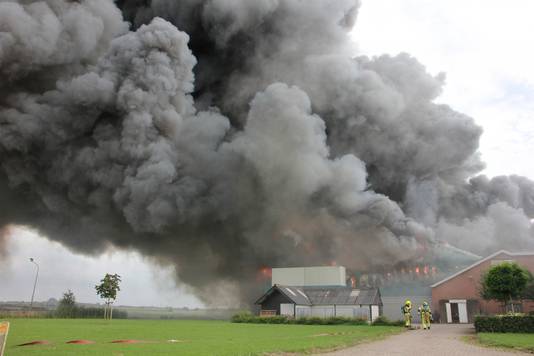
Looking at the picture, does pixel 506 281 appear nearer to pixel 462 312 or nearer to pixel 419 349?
pixel 462 312

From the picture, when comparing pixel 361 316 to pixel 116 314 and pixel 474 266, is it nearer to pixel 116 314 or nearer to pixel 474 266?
pixel 474 266

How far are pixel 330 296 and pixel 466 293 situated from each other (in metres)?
13.5

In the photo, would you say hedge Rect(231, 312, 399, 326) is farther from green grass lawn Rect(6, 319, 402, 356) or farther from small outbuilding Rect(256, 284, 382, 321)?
green grass lawn Rect(6, 319, 402, 356)

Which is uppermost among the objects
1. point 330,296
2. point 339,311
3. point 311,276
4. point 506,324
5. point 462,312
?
point 311,276

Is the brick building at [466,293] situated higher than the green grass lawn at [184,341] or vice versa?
the brick building at [466,293]

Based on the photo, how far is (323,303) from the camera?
43688mm

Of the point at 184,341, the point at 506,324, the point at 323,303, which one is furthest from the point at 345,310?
the point at 184,341

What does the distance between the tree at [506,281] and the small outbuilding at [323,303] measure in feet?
44.2

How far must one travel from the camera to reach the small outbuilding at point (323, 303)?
135 feet

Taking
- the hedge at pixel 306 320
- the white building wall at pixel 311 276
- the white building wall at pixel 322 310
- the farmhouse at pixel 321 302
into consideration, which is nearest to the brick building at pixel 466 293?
the farmhouse at pixel 321 302

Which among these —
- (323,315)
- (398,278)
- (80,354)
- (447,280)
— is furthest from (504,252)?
(80,354)

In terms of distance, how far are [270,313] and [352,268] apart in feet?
44.5

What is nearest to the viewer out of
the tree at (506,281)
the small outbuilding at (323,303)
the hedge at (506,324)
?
the hedge at (506,324)

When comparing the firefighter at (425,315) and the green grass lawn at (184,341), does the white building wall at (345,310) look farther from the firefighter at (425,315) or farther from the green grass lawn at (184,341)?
the green grass lawn at (184,341)
